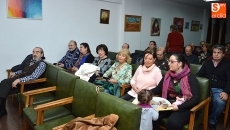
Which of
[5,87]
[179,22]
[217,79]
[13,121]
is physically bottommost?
[13,121]

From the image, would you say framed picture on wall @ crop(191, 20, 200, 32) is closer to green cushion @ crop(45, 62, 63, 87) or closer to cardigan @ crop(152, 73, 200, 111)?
cardigan @ crop(152, 73, 200, 111)

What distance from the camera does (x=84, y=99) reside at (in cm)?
201

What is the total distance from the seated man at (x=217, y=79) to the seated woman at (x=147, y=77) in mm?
717

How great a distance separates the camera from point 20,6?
3781 millimetres

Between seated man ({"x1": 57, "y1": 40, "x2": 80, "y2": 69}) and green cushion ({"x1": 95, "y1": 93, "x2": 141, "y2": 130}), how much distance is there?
98.5 inches

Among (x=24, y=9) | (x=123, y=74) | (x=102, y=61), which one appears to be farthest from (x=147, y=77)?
(x=24, y=9)

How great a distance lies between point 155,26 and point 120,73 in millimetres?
4218

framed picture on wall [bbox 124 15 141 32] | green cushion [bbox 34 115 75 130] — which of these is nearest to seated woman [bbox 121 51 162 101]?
green cushion [bbox 34 115 75 130]

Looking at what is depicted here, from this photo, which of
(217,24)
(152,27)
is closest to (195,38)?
(217,24)

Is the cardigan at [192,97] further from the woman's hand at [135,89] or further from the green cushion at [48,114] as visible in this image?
the green cushion at [48,114]

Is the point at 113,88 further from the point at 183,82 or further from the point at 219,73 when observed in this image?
the point at 219,73

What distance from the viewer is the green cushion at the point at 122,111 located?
1.46 metres

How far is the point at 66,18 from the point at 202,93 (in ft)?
10.9

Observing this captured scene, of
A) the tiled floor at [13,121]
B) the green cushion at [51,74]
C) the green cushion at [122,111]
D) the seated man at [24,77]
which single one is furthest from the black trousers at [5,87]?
the green cushion at [122,111]
